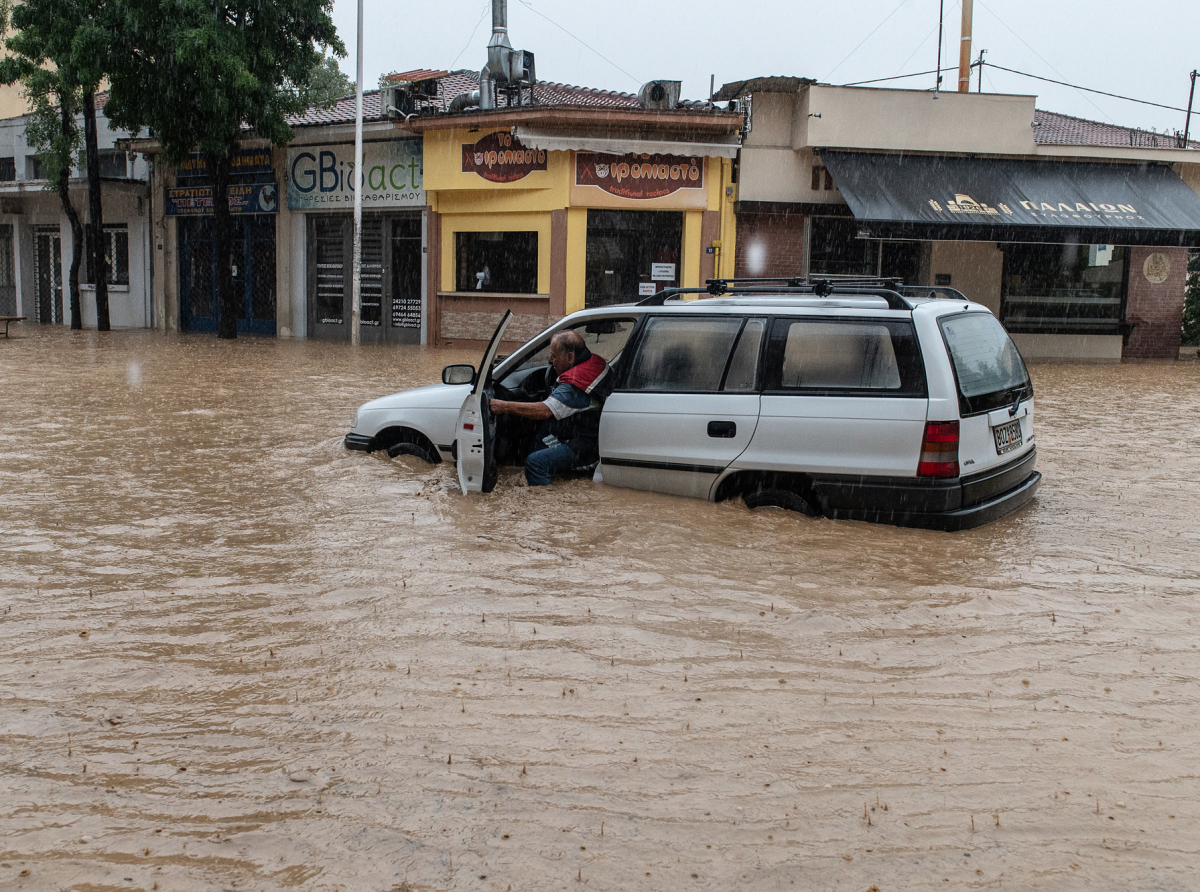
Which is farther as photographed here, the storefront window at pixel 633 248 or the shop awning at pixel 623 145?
the storefront window at pixel 633 248

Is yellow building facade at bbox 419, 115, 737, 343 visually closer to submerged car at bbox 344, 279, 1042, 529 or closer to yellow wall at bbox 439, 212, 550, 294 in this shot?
yellow wall at bbox 439, 212, 550, 294

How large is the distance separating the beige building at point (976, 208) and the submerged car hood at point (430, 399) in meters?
12.8

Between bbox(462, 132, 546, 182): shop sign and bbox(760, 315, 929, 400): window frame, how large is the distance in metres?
14.7

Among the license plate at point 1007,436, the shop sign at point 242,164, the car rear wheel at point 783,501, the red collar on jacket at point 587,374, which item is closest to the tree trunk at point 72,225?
the shop sign at point 242,164

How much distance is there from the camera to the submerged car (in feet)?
19.8

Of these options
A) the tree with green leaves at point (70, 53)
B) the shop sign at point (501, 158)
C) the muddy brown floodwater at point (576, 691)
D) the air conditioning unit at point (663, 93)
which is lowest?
the muddy brown floodwater at point (576, 691)

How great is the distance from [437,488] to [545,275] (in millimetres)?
13598

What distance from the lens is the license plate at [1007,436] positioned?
6285 mm

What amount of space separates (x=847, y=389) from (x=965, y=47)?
18.9 m

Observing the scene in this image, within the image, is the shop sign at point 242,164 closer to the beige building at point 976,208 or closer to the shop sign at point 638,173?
the shop sign at point 638,173

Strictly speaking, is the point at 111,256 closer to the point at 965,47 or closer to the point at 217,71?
the point at 217,71

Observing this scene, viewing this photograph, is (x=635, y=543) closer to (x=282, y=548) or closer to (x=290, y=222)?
(x=282, y=548)

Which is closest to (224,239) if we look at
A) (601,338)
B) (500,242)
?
(500,242)

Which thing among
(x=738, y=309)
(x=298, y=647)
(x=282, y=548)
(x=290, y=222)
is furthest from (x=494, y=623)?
(x=290, y=222)
